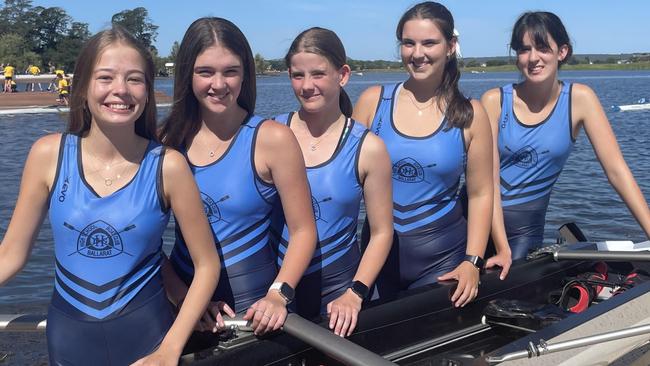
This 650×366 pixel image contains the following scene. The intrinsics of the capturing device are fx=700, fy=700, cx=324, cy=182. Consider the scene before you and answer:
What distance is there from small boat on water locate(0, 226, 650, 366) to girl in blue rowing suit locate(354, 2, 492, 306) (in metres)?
0.22

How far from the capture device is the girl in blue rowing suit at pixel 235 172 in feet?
9.68

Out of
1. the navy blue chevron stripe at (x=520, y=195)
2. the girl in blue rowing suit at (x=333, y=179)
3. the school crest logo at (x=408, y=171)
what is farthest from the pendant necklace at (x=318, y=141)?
the navy blue chevron stripe at (x=520, y=195)

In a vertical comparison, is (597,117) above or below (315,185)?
above

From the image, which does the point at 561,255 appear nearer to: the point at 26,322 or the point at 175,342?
the point at 175,342

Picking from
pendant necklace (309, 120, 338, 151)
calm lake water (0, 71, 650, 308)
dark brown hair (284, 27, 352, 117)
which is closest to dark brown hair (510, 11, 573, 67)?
calm lake water (0, 71, 650, 308)

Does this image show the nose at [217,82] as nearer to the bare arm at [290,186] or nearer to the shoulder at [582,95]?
the bare arm at [290,186]

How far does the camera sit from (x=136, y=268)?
2.73m

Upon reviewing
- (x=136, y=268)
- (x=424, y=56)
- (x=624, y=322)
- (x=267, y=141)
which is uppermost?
(x=424, y=56)

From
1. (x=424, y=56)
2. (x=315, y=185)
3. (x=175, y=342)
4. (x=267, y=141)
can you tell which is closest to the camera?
(x=175, y=342)

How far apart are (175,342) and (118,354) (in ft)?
0.88

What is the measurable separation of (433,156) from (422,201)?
275 mm

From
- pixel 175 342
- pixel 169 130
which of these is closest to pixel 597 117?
pixel 169 130

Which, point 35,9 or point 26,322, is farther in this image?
point 35,9

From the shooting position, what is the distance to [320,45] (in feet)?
10.7
